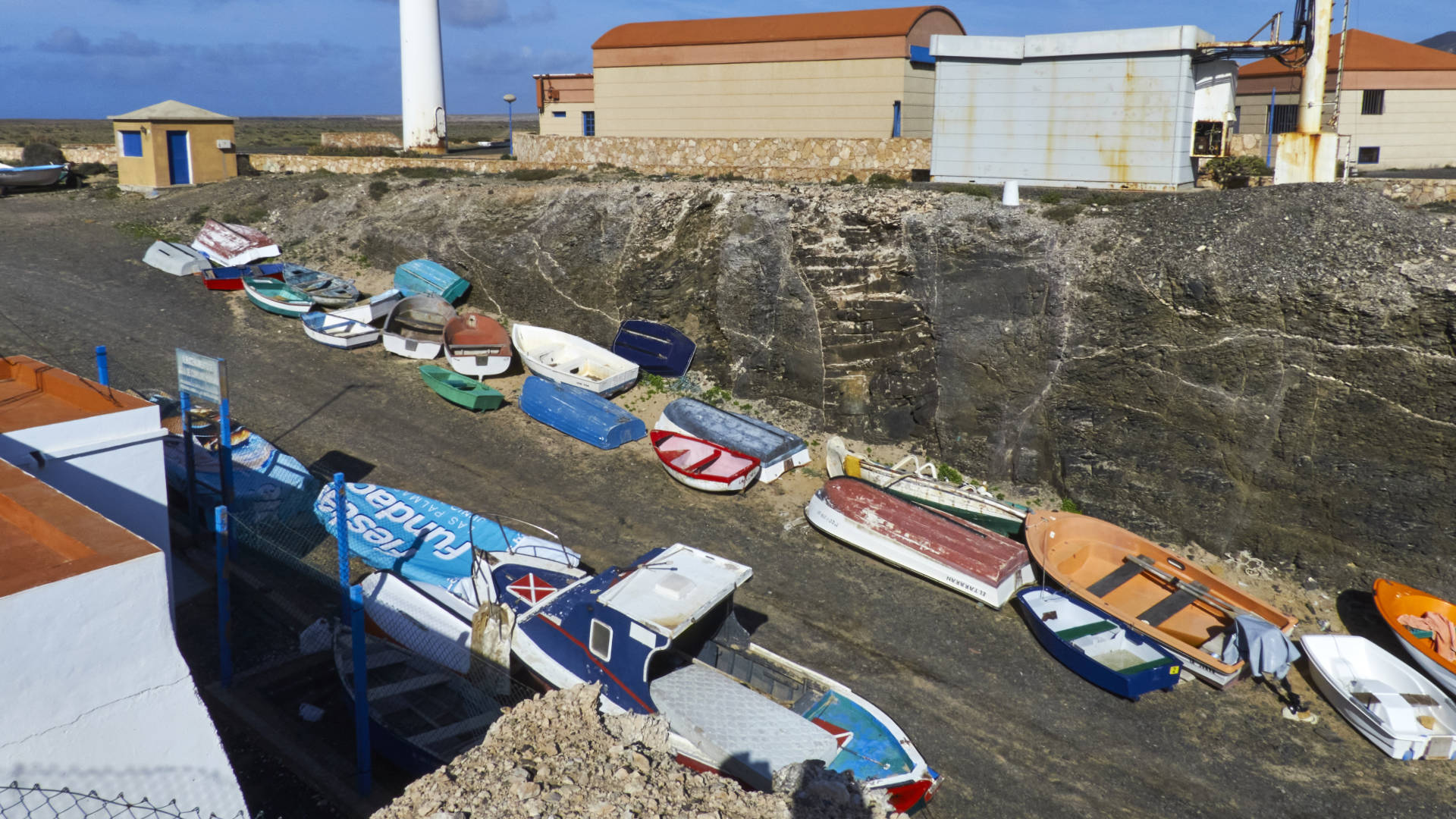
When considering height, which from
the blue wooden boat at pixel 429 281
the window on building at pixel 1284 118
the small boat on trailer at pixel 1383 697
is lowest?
the small boat on trailer at pixel 1383 697

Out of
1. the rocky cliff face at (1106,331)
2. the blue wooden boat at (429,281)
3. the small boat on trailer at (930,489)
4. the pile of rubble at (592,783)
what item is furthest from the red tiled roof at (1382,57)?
the pile of rubble at (592,783)

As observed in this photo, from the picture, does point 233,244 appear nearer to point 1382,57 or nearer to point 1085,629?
point 1085,629

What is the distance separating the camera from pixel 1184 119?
1952 centimetres

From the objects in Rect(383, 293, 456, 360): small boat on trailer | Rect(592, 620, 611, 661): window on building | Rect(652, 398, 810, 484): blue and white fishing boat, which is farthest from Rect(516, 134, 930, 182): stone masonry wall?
Rect(592, 620, 611, 661): window on building

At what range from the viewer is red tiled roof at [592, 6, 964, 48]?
25.3m

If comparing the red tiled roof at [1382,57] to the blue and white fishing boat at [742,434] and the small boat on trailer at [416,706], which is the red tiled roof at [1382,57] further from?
the small boat on trailer at [416,706]

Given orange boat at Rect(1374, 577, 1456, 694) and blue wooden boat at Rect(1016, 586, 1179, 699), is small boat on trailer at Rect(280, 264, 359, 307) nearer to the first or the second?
blue wooden boat at Rect(1016, 586, 1179, 699)

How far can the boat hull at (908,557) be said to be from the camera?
12.6m

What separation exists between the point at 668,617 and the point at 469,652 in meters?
2.26

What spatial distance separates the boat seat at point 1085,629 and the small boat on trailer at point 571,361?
9936mm

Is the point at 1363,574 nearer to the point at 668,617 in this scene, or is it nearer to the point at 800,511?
the point at 800,511

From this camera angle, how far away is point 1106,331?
15578 millimetres

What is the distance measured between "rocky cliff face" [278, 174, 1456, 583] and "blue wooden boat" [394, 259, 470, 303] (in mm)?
1821

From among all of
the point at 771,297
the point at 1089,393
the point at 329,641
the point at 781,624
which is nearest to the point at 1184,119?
the point at 1089,393
